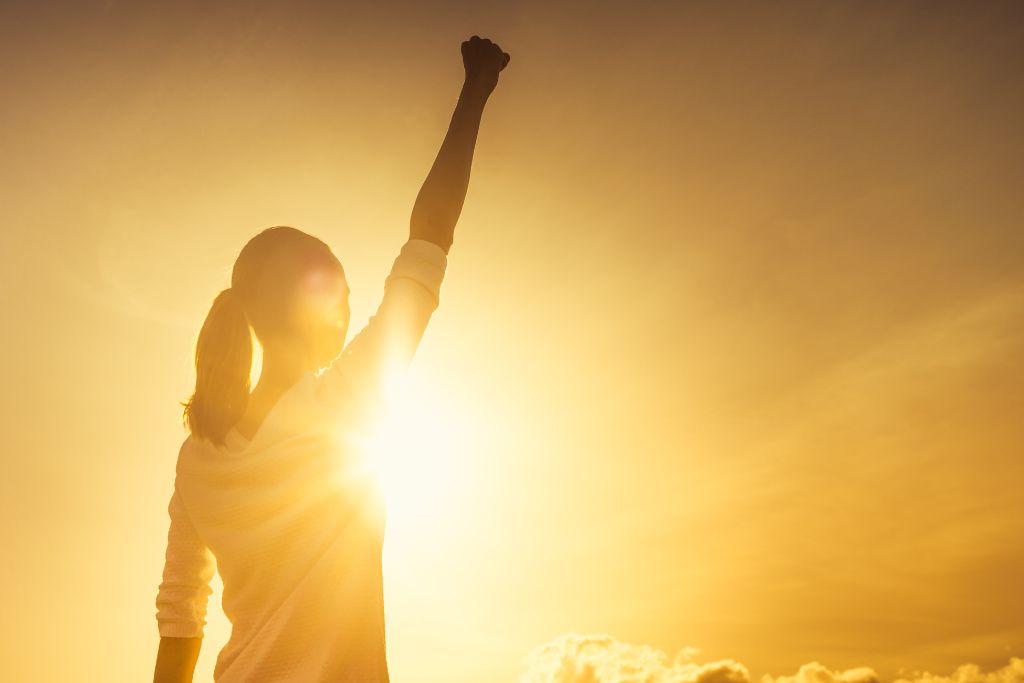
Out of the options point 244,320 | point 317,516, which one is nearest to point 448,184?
point 244,320

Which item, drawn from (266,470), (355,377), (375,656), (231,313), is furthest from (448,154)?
(375,656)

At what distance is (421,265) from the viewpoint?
10.7ft

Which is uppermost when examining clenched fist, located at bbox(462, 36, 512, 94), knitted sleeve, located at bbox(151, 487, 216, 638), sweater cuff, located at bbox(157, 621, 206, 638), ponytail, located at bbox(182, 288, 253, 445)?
clenched fist, located at bbox(462, 36, 512, 94)

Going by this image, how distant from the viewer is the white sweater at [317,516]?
3.10m

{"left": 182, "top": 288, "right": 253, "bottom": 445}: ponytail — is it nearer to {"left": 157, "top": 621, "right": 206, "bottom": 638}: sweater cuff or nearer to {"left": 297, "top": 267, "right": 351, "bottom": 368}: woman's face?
{"left": 297, "top": 267, "right": 351, "bottom": 368}: woman's face

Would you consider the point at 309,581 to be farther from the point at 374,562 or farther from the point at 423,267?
the point at 423,267

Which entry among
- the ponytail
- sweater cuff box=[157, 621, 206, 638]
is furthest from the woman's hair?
sweater cuff box=[157, 621, 206, 638]

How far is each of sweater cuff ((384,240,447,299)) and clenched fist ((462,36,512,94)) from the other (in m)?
0.96

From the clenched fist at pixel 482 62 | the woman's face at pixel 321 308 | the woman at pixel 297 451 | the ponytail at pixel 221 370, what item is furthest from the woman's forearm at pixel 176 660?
the clenched fist at pixel 482 62

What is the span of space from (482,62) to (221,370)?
1971mm

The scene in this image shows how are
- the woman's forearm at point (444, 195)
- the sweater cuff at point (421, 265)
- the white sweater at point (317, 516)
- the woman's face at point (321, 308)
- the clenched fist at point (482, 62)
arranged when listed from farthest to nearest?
the clenched fist at point (482, 62) < the woman's face at point (321, 308) < the woman's forearm at point (444, 195) < the sweater cuff at point (421, 265) < the white sweater at point (317, 516)

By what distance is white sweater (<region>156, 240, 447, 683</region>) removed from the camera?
3.10 metres

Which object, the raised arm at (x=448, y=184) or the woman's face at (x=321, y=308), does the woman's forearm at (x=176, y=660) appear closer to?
the woman's face at (x=321, y=308)

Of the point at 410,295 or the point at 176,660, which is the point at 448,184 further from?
the point at 176,660
